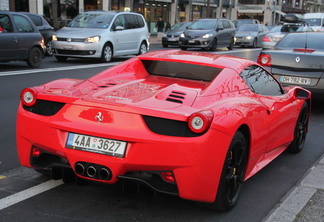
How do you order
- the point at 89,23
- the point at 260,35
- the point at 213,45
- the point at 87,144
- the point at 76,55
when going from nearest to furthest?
the point at 87,144, the point at 76,55, the point at 89,23, the point at 213,45, the point at 260,35

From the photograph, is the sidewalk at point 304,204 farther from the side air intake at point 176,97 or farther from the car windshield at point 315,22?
the car windshield at point 315,22

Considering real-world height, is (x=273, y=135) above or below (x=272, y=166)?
above

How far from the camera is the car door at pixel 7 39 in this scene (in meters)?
12.4

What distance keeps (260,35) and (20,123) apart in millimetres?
28762

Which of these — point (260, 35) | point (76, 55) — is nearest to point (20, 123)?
point (76, 55)

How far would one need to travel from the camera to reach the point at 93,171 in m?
3.32

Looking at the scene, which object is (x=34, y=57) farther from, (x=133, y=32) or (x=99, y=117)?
(x=99, y=117)

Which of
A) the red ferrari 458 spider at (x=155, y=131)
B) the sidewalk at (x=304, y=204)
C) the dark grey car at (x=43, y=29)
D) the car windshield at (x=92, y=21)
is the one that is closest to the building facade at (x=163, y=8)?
the dark grey car at (x=43, y=29)

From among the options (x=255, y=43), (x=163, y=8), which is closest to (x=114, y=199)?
(x=255, y=43)

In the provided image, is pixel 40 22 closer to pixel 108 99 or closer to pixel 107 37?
pixel 107 37

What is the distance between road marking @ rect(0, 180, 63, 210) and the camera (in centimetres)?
366

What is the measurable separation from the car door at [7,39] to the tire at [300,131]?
9.05 meters

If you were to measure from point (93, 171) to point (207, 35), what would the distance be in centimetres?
2123

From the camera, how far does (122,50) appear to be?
17.1 meters
